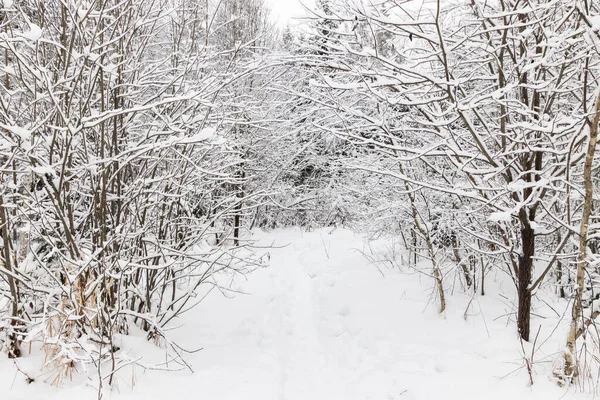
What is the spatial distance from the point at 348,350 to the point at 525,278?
6.13ft

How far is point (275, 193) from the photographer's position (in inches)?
166

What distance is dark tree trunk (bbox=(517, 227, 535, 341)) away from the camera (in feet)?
10.9

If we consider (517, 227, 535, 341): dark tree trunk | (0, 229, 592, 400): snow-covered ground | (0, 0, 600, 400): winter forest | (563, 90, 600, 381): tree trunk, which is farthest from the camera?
(517, 227, 535, 341): dark tree trunk

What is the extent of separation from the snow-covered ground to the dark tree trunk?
179 mm

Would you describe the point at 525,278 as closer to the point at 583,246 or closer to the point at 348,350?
the point at 583,246

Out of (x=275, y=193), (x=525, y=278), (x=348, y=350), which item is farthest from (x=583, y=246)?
(x=275, y=193)

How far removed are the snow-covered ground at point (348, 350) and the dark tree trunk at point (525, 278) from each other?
0.18m

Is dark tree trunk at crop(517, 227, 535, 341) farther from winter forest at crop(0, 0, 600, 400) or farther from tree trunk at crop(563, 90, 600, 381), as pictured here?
tree trunk at crop(563, 90, 600, 381)

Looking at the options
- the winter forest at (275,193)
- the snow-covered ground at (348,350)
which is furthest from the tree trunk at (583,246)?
the snow-covered ground at (348,350)

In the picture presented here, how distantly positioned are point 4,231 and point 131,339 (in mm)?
1342

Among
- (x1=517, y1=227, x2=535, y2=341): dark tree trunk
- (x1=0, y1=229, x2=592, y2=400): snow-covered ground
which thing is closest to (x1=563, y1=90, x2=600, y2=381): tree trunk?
(x1=0, y1=229, x2=592, y2=400): snow-covered ground

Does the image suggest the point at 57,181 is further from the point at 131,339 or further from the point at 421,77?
the point at 421,77

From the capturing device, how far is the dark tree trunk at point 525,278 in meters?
3.32

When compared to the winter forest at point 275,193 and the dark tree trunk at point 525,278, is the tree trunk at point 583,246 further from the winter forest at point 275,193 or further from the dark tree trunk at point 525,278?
the dark tree trunk at point 525,278
